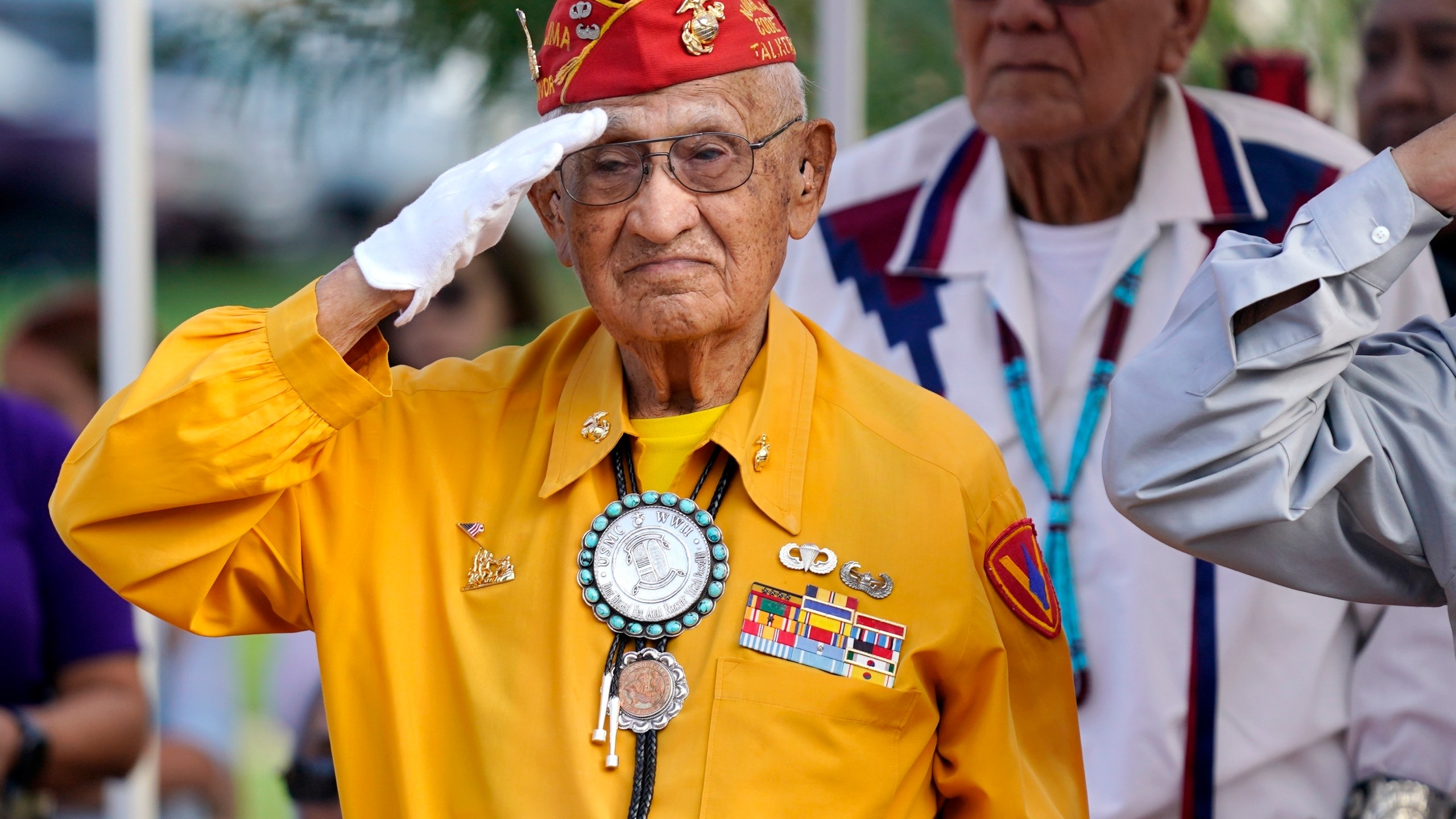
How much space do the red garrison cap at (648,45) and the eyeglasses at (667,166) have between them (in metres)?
0.08

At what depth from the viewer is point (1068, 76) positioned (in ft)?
10.2

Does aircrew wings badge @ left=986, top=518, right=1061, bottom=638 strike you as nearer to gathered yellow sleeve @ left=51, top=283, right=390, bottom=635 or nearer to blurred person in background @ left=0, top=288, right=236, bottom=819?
gathered yellow sleeve @ left=51, top=283, right=390, bottom=635

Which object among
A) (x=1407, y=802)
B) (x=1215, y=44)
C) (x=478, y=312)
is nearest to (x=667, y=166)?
(x=1407, y=802)

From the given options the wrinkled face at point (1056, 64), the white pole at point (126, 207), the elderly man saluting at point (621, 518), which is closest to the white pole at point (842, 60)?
the wrinkled face at point (1056, 64)

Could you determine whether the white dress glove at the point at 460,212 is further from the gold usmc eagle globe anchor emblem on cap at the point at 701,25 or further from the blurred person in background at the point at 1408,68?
the blurred person in background at the point at 1408,68

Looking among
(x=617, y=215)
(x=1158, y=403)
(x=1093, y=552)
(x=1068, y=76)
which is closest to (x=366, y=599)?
(x=617, y=215)

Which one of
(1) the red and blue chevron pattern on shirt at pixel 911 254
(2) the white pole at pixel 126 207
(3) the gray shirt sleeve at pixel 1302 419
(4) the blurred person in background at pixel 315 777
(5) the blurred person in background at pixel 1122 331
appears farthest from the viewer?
(2) the white pole at pixel 126 207

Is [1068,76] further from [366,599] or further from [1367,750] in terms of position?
[366,599]

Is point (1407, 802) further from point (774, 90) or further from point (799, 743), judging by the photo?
point (774, 90)

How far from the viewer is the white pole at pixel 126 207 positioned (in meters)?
4.00

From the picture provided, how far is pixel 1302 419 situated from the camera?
186 centimetres

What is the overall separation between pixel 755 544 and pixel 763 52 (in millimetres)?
702

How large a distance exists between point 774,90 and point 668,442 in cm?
53

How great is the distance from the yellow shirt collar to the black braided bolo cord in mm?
33
